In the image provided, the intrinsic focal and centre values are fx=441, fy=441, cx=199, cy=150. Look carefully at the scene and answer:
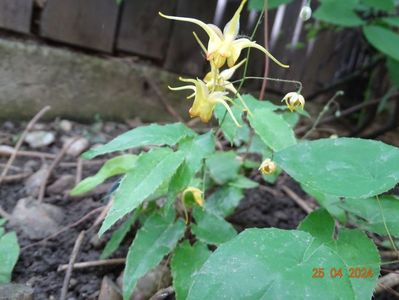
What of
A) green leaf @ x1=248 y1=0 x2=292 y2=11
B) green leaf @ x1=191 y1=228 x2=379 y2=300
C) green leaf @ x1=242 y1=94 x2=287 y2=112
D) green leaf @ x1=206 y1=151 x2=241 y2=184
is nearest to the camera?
green leaf @ x1=191 y1=228 x2=379 y2=300

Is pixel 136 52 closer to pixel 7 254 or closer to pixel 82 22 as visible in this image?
pixel 82 22

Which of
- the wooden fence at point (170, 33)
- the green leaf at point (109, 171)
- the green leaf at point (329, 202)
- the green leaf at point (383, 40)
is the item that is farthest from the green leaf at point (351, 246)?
the wooden fence at point (170, 33)

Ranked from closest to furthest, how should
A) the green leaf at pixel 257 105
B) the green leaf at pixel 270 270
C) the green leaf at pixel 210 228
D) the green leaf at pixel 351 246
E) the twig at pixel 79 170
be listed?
1. the green leaf at pixel 270 270
2. the green leaf at pixel 351 246
3. the green leaf at pixel 210 228
4. the green leaf at pixel 257 105
5. the twig at pixel 79 170

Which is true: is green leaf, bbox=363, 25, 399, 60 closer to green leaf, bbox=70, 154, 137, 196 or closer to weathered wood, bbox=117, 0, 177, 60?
weathered wood, bbox=117, 0, 177, 60

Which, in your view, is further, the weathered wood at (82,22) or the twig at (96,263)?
the weathered wood at (82,22)

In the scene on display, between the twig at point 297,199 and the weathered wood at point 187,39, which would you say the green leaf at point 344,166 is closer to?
the twig at point 297,199

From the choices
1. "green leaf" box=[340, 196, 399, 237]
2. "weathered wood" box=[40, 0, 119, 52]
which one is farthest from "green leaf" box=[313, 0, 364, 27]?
"green leaf" box=[340, 196, 399, 237]

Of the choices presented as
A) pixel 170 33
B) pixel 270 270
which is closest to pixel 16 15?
pixel 170 33
